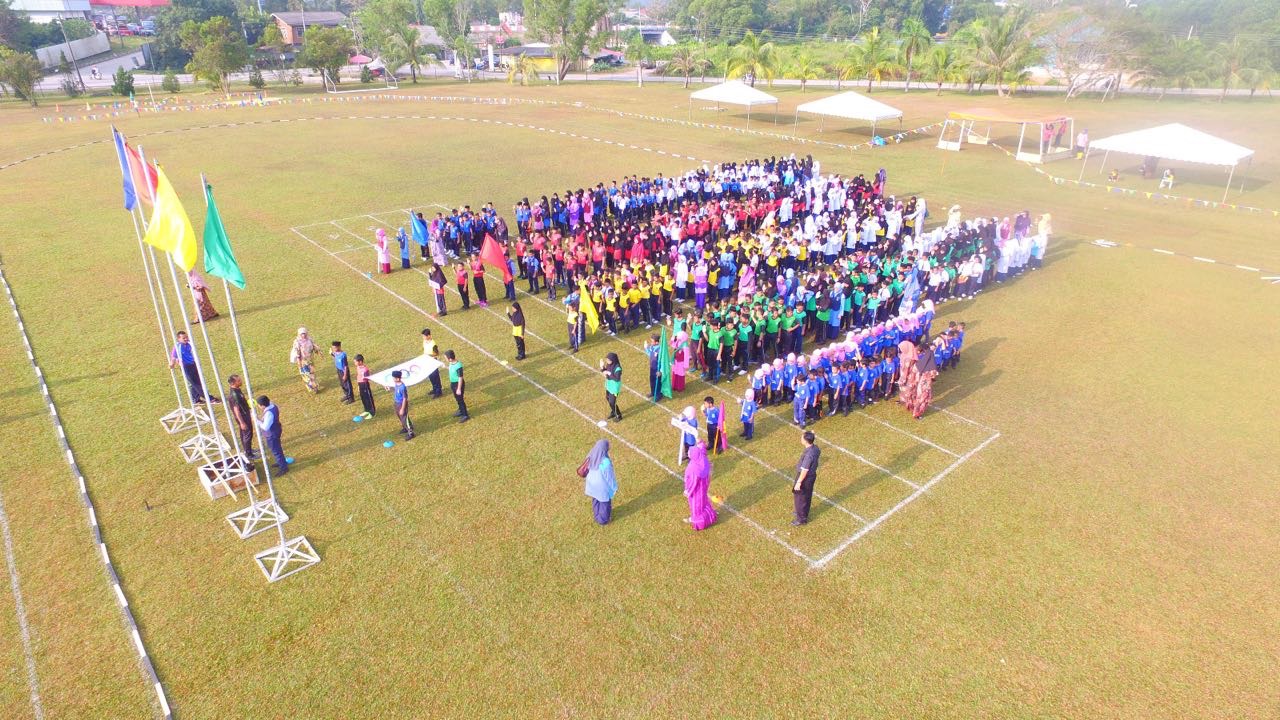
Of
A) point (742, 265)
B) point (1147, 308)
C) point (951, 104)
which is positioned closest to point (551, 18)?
point (951, 104)

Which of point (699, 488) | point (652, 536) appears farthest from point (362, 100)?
point (699, 488)

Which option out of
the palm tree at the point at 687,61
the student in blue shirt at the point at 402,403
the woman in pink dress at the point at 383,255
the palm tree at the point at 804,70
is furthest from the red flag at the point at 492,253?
the palm tree at the point at 687,61

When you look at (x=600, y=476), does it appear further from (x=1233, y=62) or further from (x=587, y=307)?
(x=1233, y=62)

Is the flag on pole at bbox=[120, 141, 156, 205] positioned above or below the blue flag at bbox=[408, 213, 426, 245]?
above

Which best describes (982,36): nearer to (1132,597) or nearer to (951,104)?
(951,104)

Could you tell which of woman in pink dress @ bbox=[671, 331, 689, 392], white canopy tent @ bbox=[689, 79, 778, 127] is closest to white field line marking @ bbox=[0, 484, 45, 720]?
woman in pink dress @ bbox=[671, 331, 689, 392]

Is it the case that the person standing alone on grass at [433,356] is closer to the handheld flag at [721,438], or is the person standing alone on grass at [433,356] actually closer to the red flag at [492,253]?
the red flag at [492,253]

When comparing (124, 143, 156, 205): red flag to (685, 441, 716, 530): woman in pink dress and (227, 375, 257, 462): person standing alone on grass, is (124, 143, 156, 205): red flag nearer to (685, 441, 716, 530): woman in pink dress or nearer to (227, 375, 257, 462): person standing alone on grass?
(227, 375, 257, 462): person standing alone on grass
